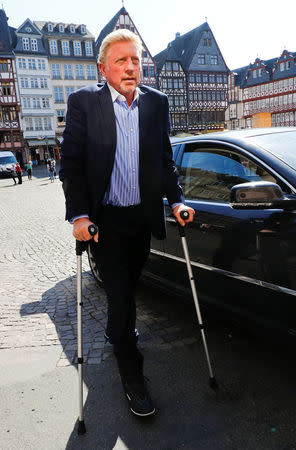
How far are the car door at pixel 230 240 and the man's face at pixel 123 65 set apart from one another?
0.98 m

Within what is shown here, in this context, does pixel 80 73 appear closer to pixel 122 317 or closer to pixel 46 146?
pixel 46 146

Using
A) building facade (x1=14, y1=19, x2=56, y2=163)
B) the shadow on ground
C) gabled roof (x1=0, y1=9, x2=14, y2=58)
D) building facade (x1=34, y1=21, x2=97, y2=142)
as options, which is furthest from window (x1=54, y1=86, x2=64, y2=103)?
the shadow on ground

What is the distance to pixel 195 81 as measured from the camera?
177 ft

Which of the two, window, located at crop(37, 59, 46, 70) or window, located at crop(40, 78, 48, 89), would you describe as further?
window, located at crop(40, 78, 48, 89)

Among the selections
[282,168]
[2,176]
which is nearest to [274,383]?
[282,168]

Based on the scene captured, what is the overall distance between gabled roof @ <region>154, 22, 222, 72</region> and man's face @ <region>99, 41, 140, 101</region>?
180ft

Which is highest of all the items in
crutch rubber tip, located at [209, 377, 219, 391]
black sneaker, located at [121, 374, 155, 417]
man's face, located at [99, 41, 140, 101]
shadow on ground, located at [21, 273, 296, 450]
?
man's face, located at [99, 41, 140, 101]

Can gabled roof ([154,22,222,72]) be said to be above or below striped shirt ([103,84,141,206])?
above

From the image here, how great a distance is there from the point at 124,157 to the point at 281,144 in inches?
47.1

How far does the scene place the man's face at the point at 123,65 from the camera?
225 centimetres

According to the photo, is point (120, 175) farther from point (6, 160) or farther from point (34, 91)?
point (34, 91)

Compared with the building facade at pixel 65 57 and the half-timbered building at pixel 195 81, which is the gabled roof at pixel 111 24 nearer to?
the building facade at pixel 65 57

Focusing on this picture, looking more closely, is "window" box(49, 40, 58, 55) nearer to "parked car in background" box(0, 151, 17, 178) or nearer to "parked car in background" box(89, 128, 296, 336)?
"parked car in background" box(0, 151, 17, 178)

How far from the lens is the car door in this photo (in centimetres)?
237
